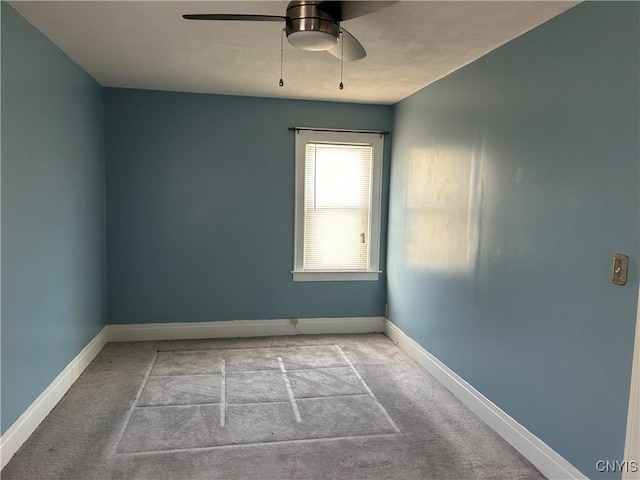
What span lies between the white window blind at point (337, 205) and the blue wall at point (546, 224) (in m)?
1.09

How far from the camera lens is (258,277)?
4.54 m

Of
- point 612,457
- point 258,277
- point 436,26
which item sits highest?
point 436,26

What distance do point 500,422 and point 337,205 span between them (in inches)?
100

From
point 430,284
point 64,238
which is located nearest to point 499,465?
point 430,284

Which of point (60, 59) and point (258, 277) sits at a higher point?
point (60, 59)

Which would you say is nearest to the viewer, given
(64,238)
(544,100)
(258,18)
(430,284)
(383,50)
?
(258,18)

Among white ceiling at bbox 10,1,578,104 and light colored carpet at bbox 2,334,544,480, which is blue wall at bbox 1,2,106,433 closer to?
white ceiling at bbox 10,1,578,104

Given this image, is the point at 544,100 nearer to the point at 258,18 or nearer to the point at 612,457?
the point at 258,18

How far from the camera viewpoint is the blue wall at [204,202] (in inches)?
167

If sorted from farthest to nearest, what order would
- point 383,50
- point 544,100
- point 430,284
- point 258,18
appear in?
point 430,284 < point 383,50 < point 544,100 < point 258,18

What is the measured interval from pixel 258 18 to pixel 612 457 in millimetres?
2439

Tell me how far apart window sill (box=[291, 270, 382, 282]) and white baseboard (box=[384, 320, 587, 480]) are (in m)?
0.91

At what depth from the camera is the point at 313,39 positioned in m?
2.07

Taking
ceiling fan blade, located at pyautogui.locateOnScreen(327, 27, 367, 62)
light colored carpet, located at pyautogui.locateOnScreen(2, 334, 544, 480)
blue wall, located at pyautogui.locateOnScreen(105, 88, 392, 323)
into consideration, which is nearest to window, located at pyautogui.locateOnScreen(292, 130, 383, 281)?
blue wall, located at pyautogui.locateOnScreen(105, 88, 392, 323)
